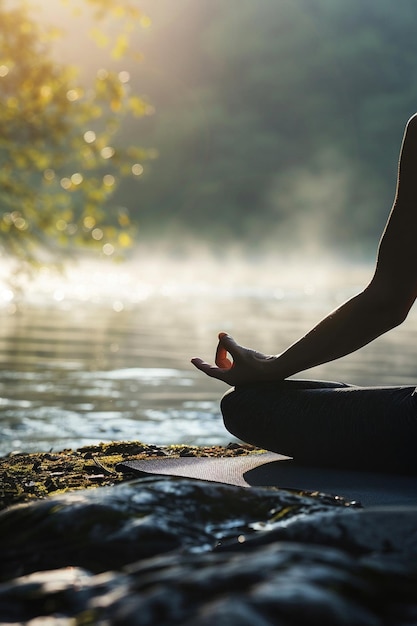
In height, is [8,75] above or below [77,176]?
above

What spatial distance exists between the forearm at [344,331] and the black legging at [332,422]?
198mm

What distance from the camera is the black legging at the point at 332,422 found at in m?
4.16

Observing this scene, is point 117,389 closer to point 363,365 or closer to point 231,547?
point 363,365

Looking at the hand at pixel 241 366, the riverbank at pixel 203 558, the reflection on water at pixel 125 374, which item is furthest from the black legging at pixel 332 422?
the reflection on water at pixel 125 374

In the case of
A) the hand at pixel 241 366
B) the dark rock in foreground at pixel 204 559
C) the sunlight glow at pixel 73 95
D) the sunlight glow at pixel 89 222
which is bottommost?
the dark rock in foreground at pixel 204 559

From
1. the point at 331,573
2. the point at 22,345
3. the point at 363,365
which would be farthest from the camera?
the point at 22,345

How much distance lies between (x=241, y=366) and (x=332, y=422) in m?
0.54

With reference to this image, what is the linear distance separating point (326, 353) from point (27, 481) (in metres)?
1.61

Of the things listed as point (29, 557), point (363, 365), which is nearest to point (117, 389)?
point (363, 365)

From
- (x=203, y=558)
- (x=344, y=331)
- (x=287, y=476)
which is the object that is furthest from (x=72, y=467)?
(x=203, y=558)

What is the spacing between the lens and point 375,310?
4109 mm

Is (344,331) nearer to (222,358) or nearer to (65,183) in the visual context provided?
(222,358)

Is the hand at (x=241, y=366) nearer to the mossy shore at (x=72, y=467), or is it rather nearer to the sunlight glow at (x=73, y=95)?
the mossy shore at (x=72, y=467)

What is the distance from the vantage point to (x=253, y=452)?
18.4 ft
